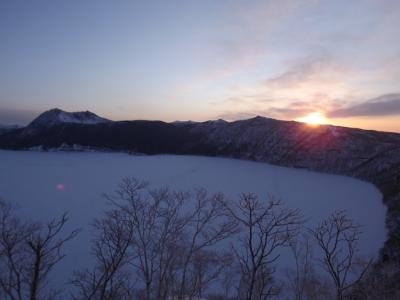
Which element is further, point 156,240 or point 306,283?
point 156,240

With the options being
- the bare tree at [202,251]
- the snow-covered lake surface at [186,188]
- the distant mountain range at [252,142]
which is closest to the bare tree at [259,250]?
the bare tree at [202,251]

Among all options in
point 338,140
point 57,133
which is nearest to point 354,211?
point 338,140

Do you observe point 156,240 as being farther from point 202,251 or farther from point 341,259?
point 341,259

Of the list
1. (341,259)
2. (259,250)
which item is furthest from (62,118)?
(341,259)

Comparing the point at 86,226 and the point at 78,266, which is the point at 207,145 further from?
the point at 78,266

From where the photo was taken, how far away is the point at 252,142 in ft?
390

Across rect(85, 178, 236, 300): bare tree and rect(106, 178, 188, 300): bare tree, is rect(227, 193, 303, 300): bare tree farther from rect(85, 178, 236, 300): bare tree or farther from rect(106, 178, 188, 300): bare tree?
rect(106, 178, 188, 300): bare tree

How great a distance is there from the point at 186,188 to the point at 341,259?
115ft

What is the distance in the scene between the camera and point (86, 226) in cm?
3800

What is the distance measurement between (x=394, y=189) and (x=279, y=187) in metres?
19.4

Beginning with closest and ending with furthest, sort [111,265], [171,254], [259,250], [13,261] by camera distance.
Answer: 1. [111,265]
2. [171,254]
3. [13,261]
4. [259,250]

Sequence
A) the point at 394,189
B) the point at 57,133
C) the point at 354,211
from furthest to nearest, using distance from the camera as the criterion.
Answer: the point at 57,133 < the point at 394,189 < the point at 354,211

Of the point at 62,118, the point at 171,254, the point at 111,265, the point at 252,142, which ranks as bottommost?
the point at 171,254

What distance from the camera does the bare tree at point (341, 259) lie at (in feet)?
42.0
